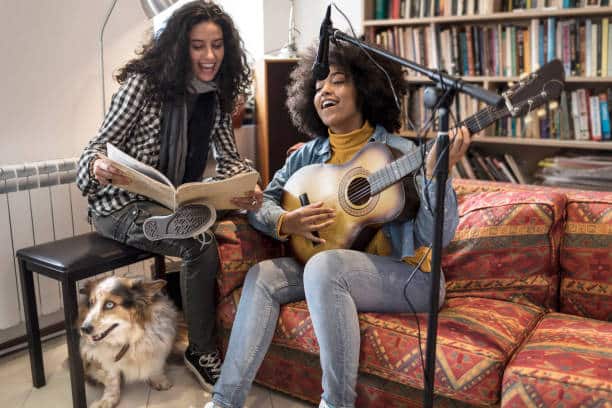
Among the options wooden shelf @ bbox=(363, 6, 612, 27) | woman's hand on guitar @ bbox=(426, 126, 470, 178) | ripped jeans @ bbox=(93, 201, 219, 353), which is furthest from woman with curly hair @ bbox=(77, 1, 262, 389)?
wooden shelf @ bbox=(363, 6, 612, 27)

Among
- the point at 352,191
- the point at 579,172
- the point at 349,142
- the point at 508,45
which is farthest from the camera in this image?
the point at 508,45

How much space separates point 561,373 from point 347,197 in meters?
0.71

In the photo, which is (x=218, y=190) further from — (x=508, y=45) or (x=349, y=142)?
(x=508, y=45)

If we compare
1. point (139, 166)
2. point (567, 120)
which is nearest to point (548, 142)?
point (567, 120)

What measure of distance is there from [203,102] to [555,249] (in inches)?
48.4

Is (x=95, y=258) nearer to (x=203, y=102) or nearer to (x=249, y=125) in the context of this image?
(x=203, y=102)

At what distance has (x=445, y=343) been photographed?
1.46m

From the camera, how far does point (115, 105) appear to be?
1.89m

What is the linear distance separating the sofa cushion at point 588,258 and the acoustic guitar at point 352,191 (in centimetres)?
58

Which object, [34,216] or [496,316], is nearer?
[496,316]

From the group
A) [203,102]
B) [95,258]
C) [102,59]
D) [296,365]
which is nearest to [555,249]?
[296,365]

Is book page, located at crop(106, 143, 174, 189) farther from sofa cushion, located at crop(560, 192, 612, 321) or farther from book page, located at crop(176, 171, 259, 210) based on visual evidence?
sofa cushion, located at crop(560, 192, 612, 321)

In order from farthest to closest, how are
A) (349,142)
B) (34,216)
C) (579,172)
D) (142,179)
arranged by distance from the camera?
(579,172)
(34,216)
(349,142)
(142,179)

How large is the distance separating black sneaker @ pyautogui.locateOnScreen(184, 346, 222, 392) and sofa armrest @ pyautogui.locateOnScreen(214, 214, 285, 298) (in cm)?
21
